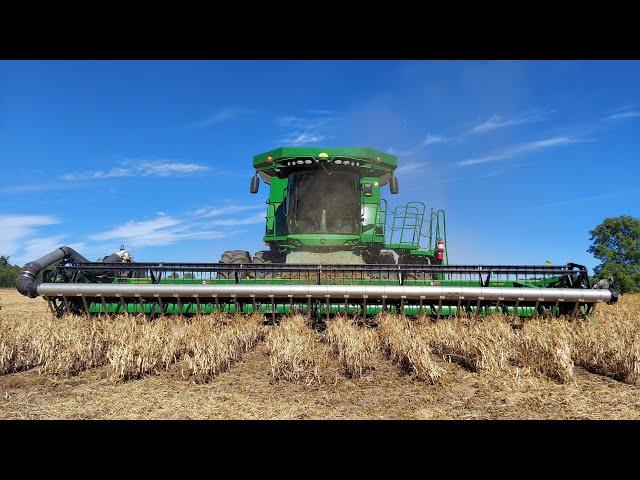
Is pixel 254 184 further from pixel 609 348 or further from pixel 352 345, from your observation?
pixel 609 348

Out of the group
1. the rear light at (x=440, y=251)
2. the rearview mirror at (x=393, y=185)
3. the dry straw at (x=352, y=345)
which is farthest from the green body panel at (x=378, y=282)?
the rearview mirror at (x=393, y=185)

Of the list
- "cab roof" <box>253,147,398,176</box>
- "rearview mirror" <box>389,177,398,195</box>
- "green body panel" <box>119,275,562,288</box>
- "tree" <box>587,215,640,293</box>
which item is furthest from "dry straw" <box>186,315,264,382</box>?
"tree" <box>587,215,640,293</box>

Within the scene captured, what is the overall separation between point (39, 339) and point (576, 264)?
6.78 meters

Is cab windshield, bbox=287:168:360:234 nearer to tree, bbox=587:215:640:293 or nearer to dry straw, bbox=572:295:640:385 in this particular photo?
dry straw, bbox=572:295:640:385

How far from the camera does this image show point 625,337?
5.56 m

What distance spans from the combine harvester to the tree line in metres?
21.2

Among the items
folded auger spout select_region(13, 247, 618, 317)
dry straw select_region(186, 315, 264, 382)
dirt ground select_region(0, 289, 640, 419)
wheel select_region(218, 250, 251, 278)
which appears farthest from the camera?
wheel select_region(218, 250, 251, 278)

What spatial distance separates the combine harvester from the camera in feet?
20.4

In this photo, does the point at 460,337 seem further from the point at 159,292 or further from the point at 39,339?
the point at 39,339

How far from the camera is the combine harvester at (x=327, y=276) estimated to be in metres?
6.23

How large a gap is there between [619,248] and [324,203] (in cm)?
2590

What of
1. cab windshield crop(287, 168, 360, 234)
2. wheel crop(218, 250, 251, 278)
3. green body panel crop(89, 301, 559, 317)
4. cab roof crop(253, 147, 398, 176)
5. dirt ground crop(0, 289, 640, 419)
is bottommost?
dirt ground crop(0, 289, 640, 419)

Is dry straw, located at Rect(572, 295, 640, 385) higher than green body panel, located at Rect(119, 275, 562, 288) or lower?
lower
